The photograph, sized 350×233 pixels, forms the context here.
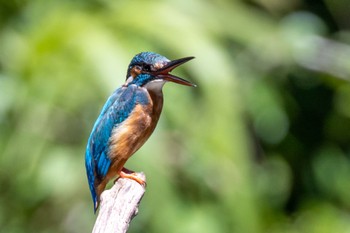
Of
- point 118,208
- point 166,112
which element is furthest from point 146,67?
point 166,112

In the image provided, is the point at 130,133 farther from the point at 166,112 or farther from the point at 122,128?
the point at 166,112

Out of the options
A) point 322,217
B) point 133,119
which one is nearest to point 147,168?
point 133,119

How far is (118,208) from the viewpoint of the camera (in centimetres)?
231

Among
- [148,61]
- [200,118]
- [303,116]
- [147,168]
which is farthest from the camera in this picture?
[303,116]

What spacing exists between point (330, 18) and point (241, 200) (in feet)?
5.39

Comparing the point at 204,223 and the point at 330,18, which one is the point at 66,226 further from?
the point at 330,18

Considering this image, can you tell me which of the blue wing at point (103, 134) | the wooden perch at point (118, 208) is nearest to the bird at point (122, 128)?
the blue wing at point (103, 134)

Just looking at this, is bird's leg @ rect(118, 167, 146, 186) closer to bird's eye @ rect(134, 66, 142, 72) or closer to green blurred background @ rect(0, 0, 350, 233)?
bird's eye @ rect(134, 66, 142, 72)

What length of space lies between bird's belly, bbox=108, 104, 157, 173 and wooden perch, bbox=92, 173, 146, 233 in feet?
0.52

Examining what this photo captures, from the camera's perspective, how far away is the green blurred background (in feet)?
12.0

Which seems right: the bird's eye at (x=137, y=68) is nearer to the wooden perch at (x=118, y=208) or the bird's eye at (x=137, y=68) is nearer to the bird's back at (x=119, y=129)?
the bird's back at (x=119, y=129)

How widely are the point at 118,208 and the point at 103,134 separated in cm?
45

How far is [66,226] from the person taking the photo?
158 inches

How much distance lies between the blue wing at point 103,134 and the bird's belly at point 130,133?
2 cm
